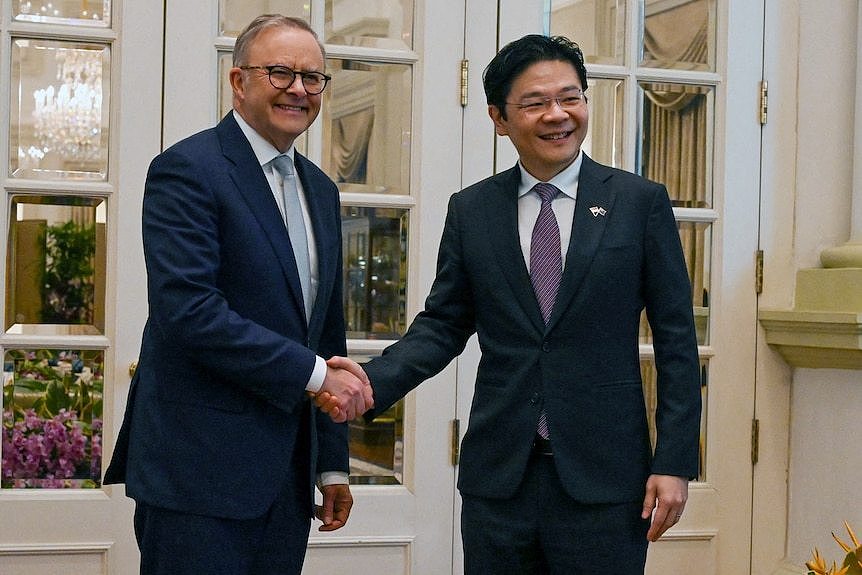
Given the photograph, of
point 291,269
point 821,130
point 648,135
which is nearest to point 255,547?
point 291,269

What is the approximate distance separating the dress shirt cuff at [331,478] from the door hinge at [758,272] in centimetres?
158

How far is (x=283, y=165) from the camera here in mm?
2012

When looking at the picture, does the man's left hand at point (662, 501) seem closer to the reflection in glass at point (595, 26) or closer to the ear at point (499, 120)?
the ear at point (499, 120)

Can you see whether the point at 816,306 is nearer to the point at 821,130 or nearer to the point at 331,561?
the point at 821,130

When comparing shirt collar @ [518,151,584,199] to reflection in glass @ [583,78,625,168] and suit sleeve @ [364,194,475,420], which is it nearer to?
suit sleeve @ [364,194,475,420]

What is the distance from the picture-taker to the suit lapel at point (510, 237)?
1995mm

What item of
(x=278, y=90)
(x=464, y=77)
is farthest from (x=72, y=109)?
(x=278, y=90)

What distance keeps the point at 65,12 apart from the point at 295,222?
4.26 ft

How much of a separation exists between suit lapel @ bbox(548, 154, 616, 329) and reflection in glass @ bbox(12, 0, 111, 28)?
149 cm

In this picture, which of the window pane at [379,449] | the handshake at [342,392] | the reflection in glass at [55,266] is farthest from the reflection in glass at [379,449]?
the handshake at [342,392]

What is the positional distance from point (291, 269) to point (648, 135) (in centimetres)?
160

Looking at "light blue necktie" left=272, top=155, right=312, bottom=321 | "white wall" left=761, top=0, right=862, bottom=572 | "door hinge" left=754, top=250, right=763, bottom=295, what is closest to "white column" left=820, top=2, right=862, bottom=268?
"white wall" left=761, top=0, right=862, bottom=572

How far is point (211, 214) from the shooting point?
1.87 metres

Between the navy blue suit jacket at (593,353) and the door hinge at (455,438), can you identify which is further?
the door hinge at (455,438)
